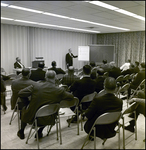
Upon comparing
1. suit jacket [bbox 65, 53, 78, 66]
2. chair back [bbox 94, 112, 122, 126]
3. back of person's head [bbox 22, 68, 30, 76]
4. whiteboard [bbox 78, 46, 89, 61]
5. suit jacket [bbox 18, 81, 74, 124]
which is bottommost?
chair back [bbox 94, 112, 122, 126]

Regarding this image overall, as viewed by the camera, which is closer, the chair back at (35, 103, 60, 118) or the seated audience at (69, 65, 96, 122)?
the chair back at (35, 103, 60, 118)

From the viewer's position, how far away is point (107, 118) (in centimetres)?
221

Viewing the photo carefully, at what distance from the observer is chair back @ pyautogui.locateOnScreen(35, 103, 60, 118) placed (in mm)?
2396

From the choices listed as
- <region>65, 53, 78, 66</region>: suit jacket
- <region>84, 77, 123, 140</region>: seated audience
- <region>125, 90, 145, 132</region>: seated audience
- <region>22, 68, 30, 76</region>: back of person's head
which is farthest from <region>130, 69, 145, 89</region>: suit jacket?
<region>65, 53, 78, 66</region>: suit jacket

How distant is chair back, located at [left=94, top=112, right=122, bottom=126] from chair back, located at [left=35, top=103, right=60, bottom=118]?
0.65 metres

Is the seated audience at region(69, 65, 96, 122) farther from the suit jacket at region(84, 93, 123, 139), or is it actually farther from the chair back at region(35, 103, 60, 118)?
the suit jacket at region(84, 93, 123, 139)

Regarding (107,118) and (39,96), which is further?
(39,96)

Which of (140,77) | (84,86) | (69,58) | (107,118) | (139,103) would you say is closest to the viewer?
(107,118)

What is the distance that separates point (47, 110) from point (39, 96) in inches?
9.5

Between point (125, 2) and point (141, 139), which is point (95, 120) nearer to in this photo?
point (141, 139)

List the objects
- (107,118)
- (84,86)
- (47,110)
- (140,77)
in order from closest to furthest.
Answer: (107,118)
(47,110)
(84,86)
(140,77)

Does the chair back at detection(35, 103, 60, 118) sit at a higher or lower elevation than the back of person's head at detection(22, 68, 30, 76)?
lower

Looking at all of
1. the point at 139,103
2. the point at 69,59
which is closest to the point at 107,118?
the point at 139,103

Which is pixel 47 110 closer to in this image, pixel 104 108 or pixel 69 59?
pixel 104 108
